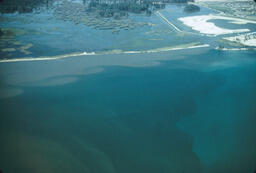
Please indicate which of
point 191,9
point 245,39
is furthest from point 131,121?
point 191,9

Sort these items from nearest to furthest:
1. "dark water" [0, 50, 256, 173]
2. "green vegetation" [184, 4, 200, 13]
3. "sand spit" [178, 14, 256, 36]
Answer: "dark water" [0, 50, 256, 173] → "sand spit" [178, 14, 256, 36] → "green vegetation" [184, 4, 200, 13]

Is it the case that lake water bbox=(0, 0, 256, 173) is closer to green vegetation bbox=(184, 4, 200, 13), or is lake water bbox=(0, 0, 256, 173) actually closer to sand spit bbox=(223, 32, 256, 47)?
sand spit bbox=(223, 32, 256, 47)

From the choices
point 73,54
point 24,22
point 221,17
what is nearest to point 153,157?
point 73,54

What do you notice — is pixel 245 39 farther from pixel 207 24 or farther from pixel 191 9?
pixel 191 9

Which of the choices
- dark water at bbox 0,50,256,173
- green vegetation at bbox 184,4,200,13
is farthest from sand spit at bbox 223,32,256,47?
green vegetation at bbox 184,4,200,13

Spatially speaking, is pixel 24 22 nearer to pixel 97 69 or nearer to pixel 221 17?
pixel 97 69

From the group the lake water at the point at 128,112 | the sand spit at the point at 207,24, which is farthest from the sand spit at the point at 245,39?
the lake water at the point at 128,112

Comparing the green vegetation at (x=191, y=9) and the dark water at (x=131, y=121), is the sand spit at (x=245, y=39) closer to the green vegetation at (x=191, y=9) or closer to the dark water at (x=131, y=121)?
the dark water at (x=131, y=121)
